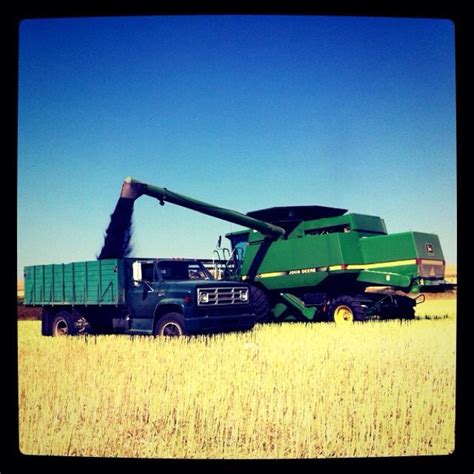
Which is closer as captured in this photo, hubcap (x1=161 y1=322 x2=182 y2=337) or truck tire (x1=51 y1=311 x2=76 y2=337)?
hubcap (x1=161 y1=322 x2=182 y2=337)

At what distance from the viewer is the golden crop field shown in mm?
4715

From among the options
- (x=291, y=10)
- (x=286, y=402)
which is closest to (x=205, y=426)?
(x=286, y=402)

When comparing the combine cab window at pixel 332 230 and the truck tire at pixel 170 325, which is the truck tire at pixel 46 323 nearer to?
the truck tire at pixel 170 325

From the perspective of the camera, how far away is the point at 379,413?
16.5ft

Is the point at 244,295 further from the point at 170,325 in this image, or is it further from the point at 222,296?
the point at 170,325

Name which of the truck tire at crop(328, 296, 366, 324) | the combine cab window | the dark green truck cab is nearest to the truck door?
the dark green truck cab

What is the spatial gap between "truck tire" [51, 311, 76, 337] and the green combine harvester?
306 centimetres

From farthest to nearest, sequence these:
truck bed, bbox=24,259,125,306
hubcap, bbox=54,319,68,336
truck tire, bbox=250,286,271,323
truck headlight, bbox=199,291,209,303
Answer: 1. truck tire, bbox=250,286,271,323
2. hubcap, bbox=54,319,68,336
3. truck bed, bbox=24,259,125,306
4. truck headlight, bbox=199,291,209,303

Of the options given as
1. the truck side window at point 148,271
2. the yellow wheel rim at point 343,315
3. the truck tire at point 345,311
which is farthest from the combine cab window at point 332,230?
the truck side window at point 148,271

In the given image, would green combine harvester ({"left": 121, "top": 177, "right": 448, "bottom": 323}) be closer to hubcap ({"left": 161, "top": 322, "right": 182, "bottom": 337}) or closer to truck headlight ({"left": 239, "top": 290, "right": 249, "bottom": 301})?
truck headlight ({"left": 239, "top": 290, "right": 249, "bottom": 301})

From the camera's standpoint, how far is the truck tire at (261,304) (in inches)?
457

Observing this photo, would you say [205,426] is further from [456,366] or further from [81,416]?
[456,366]

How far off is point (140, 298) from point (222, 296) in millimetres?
1416
